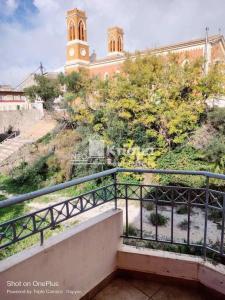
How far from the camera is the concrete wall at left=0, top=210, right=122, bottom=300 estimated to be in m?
1.84

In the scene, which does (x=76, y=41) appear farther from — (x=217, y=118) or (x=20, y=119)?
(x=217, y=118)

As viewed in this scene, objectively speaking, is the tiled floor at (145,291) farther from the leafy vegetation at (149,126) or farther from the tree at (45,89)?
the tree at (45,89)

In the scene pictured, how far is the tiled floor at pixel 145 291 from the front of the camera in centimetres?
242

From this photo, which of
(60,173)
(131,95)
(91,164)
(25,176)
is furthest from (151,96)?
(25,176)

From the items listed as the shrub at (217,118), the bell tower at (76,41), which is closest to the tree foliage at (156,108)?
the shrub at (217,118)

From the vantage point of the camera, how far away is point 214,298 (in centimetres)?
235

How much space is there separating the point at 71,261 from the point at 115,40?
3664 centimetres

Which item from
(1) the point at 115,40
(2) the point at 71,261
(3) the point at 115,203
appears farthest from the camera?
(1) the point at 115,40

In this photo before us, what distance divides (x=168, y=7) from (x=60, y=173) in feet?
34.3

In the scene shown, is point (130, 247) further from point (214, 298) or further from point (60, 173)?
point (60, 173)

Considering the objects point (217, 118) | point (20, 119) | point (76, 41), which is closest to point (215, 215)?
point (217, 118)

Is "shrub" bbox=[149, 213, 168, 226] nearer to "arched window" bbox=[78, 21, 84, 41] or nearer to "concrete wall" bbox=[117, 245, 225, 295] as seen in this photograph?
"concrete wall" bbox=[117, 245, 225, 295]

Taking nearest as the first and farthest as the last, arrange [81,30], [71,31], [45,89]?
[45,89]
[71,31]
[81,30]

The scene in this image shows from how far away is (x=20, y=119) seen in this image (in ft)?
60.8
